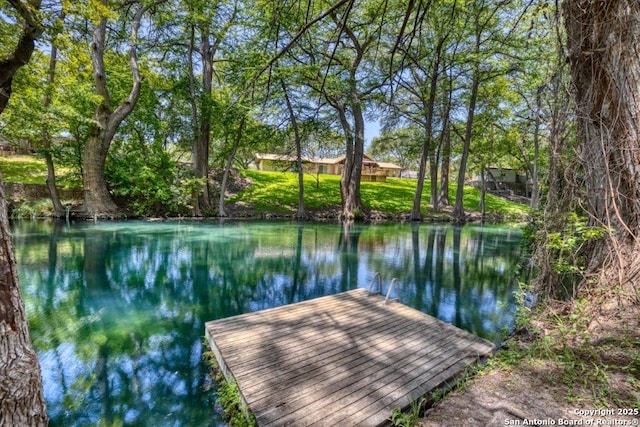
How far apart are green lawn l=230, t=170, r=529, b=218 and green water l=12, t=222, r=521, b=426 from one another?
688 cm

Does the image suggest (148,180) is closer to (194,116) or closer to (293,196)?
(194,116)

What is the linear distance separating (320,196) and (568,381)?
69.0 ft

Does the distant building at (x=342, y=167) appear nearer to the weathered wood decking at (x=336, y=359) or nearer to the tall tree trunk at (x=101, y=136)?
the tall tree trunk at (x=101, y=136)

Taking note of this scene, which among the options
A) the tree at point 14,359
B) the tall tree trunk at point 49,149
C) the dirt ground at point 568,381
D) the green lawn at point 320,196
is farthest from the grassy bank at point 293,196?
the tree at point 14,359

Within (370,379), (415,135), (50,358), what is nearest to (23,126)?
(50,358)

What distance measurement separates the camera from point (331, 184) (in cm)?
2652

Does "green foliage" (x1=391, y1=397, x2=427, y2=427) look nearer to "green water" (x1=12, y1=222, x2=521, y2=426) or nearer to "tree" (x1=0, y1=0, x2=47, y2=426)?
"green water" (x1=12, y1=222, x2=521, y2=426)

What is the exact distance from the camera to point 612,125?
292 centimetres

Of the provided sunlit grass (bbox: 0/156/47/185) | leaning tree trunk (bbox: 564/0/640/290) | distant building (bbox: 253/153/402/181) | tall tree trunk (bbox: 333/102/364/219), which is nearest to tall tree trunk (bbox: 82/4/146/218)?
sunlit grass (bbox: 0/156/47/185)

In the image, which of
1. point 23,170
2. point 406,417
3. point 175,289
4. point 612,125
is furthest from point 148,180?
point 612,125

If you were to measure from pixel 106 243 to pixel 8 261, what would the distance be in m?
10.0

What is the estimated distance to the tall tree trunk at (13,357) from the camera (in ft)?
5.14

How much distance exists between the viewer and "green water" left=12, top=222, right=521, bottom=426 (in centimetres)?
336

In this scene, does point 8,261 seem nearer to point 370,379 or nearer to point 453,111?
point 370,379
